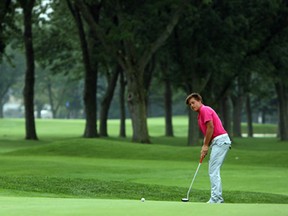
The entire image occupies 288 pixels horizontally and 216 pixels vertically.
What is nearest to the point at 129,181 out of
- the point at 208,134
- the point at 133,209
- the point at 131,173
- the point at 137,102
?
the point at 131,173

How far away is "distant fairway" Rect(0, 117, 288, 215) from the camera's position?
35.5 feet

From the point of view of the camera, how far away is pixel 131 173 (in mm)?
25391

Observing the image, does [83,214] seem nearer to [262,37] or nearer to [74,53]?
[262,37]

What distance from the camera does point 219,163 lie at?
14211 millimetres

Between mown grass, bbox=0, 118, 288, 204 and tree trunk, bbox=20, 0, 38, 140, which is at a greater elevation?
tree trunk, bbox=20, 0, 38, 140

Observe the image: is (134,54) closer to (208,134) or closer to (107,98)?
(107,98)

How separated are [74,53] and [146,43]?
22.5m

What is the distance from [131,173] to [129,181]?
3266mm

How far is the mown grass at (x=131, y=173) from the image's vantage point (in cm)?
1791

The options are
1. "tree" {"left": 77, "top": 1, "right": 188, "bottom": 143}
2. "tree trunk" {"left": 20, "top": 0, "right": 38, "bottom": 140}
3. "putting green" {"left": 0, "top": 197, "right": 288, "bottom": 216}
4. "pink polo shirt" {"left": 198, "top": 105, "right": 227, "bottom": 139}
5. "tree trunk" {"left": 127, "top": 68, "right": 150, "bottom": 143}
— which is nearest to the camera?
"putting green" {"left": 0, "top": 197, "right": 288, "bottom": 216}

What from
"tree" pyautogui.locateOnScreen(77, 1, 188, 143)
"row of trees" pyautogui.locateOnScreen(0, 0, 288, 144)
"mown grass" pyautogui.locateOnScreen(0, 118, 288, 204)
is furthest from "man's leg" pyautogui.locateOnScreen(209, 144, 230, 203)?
"tree" pyautogui.locateOnScreen(77, 1, 188, 143)

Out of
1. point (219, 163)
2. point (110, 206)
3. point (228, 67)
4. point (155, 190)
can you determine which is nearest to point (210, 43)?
point (228, 67)

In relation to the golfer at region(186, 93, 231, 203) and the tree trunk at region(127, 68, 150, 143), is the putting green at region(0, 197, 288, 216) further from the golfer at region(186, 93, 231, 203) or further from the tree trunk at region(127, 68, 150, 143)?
the tree trunk at region(127, 68, 150, 143)

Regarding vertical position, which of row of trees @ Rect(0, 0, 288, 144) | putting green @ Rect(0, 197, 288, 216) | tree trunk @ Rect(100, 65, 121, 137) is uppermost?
row of trees @ Rect(0, 0, 288, 144)
